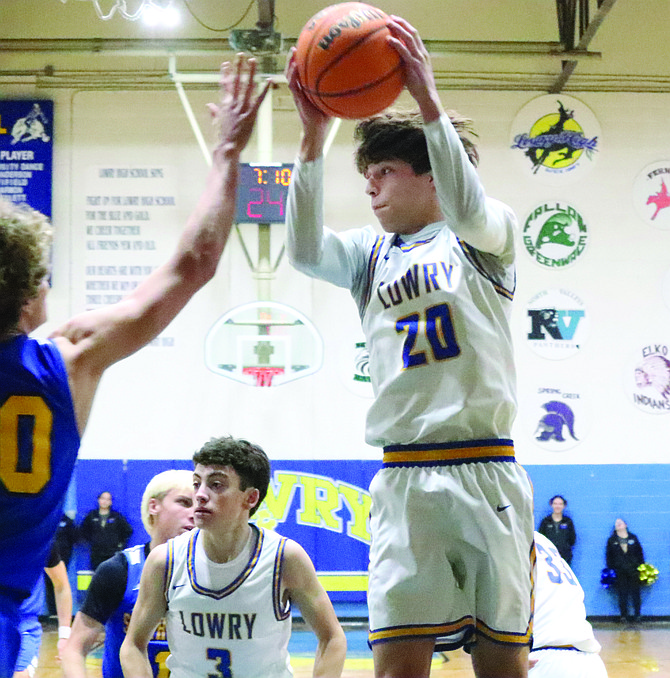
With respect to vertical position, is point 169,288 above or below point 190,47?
below

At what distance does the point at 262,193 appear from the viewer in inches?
390

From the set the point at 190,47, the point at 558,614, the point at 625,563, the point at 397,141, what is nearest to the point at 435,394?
the point at 397,141

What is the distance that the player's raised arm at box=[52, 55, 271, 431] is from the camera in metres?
1.97

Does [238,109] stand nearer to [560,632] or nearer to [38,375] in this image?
[38,375]

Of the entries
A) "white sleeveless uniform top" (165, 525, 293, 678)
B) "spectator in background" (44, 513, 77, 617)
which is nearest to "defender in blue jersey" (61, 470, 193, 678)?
"white sleeveless uniform top" (165, 525, 293, 678)

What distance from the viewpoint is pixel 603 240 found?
11070mm

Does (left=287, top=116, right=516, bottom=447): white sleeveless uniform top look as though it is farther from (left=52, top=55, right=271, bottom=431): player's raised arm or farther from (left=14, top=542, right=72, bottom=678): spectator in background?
(left=14, top=542, right=72, bottom=678): spectator in background

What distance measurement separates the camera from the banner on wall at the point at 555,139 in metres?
11.1

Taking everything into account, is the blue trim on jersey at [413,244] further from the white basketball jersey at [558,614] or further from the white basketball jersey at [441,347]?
the white basketball jersey at [558,614]

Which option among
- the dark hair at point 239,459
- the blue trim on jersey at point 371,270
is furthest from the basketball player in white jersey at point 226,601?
the blue trim on jersey at point 371,270

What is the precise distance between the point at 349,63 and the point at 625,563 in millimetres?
9144

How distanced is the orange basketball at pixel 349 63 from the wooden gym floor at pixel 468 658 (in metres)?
5.65

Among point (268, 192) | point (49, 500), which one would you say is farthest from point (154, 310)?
point (268, 192)

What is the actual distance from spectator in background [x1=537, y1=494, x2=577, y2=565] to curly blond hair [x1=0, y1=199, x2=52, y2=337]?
30.2ft
